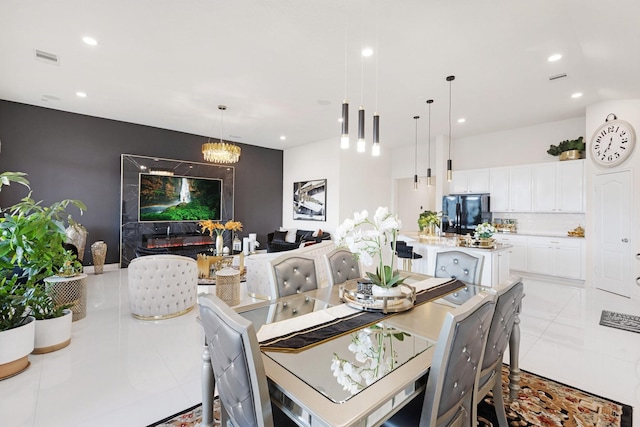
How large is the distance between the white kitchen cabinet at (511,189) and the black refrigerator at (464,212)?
218 mm

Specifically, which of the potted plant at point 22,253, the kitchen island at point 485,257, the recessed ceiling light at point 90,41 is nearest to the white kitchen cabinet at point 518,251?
the kitchen island at point 485,257

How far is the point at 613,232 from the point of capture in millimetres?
4871

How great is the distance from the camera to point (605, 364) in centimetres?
271

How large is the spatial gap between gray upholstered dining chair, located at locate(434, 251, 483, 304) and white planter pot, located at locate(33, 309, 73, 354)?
149 inches

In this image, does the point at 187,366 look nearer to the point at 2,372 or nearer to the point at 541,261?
the point at 2,372

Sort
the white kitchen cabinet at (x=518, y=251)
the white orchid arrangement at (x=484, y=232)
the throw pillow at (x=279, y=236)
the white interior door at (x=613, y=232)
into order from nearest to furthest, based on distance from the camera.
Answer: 1. the white orchid arrangement at (x=484, y=232)
2. the white interior door at (x=613, y=232)
3. the white kitchen cabinet at (x=518, y=251)
4. the throw pillow at (x=279, y=236)

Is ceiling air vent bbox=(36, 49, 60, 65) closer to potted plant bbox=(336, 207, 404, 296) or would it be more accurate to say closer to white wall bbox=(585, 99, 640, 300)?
potted plant bbox=(336, 207, 404, 296)

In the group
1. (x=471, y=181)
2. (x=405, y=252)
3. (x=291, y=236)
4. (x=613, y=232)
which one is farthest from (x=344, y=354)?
(x=471, y=181)

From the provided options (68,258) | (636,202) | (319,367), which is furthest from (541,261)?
(68,258)

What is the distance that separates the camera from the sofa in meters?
7.23

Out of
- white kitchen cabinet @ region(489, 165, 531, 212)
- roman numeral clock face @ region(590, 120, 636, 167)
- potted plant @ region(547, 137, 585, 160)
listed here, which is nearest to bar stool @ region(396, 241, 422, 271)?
white kitchen cabinet @ region(489, 165, 531, 212)

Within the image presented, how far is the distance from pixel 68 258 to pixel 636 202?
7601 mm

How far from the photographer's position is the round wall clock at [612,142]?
4641mm

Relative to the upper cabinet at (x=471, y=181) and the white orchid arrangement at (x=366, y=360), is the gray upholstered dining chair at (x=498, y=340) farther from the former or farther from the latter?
the upper cabinet at (x=471, y=181)
